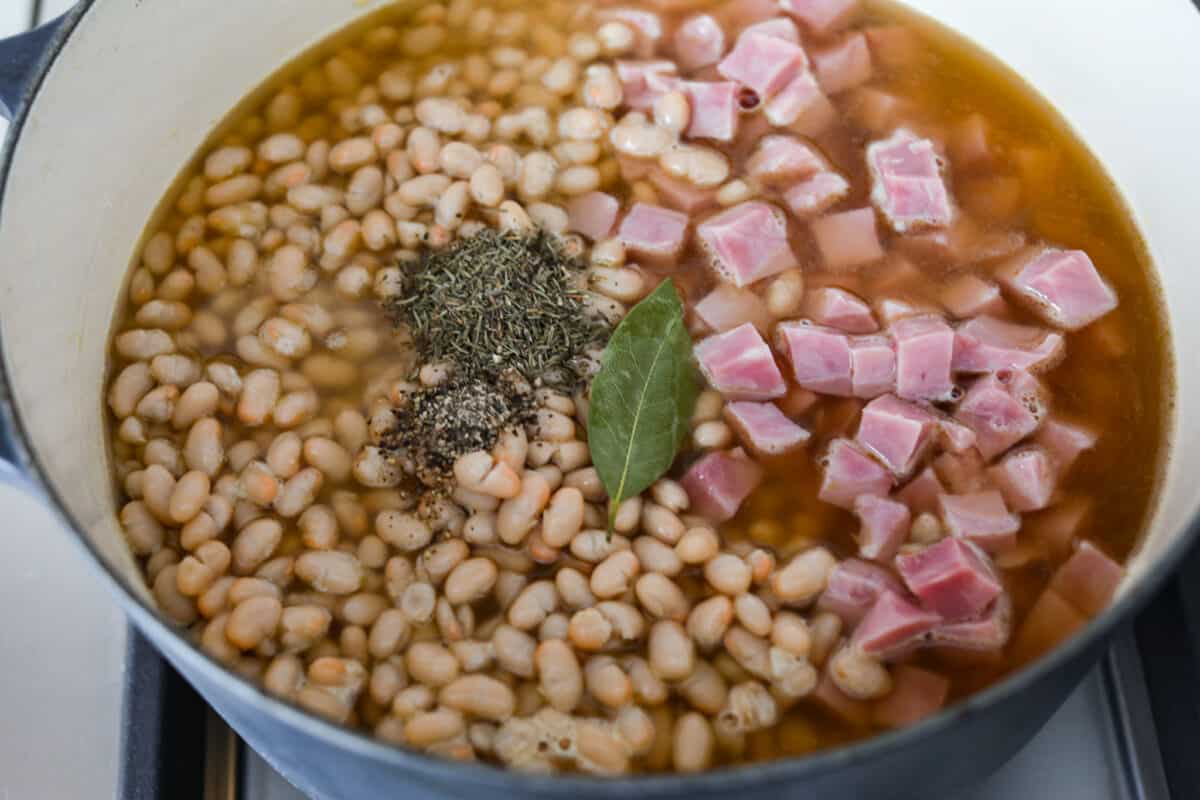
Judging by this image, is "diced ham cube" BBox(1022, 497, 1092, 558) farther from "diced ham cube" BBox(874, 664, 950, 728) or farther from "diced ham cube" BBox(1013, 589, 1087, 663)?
"diced ham cube" BBox(874, 664, 950, 728)

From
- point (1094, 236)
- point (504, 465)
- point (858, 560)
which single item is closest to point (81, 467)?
point (504, 465)

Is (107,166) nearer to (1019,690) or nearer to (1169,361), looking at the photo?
(1019,690)

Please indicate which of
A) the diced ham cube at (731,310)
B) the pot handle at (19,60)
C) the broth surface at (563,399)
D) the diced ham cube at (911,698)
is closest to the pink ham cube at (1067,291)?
the broth surface at (563,399)

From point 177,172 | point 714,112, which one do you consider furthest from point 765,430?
point 177,172

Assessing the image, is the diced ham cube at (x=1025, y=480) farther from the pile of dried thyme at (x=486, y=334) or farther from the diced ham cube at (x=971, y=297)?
the pile of dried thyme at (x=486, y=334)

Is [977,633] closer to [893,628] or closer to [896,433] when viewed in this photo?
[893,628]

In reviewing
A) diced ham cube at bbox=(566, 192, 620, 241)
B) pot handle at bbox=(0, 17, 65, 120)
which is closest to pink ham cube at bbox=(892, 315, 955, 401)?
diced ham cube at bbox=(566, 192, 620, 241)
